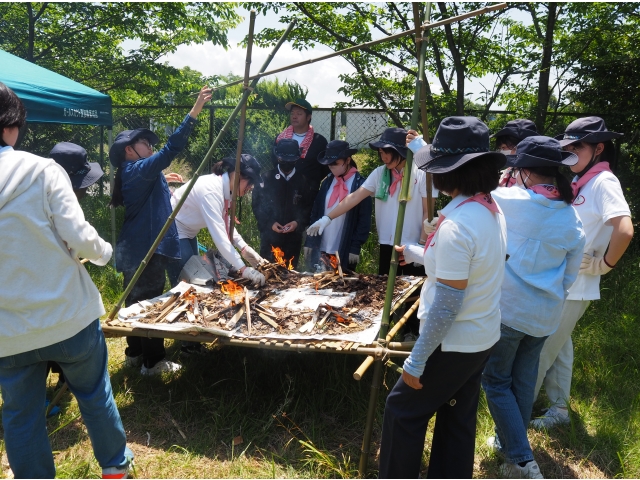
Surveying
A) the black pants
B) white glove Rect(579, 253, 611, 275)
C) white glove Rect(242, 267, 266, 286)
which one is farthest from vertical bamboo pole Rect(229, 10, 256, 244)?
white glove Rect(579, 253, 611, 275)

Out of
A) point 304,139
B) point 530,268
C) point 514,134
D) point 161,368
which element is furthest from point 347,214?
point 530,268

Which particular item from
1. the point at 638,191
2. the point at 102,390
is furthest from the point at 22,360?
the point at 638,191

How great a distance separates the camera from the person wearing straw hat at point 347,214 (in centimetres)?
547

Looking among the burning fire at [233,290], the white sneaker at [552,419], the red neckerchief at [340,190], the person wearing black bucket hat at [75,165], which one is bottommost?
the white sneaker at [552,419]

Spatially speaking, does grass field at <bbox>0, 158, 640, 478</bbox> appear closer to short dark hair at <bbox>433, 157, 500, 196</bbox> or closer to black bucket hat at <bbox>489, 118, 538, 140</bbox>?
short dark hair at <bbox>433, 157, 500, 196</bbox>

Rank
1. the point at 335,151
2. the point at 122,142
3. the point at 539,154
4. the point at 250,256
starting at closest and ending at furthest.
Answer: the point at 539,154 → the point at 122,142 → the point at 250,256 → the point at 335,151

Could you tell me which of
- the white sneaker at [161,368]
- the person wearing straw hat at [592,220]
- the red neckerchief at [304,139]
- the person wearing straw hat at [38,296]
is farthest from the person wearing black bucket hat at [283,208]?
the person wearing straw hat at [38,296]

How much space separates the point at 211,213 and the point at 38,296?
2.10m

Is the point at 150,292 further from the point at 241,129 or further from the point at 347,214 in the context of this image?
the point at 347,214

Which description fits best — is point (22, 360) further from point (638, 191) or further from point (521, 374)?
point (638, 191)

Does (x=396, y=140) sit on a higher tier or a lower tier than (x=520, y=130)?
lower

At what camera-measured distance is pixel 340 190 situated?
5.49 meters

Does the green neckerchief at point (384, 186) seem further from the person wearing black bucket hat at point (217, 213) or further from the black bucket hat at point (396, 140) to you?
Answer: the person wearing black bucket hat at point (217, 213)

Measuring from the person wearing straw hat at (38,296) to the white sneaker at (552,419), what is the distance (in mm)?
3069
